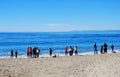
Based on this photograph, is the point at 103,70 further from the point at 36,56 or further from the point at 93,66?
the point at 36,56

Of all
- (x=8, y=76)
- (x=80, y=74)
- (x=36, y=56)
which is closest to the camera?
(x=8, y=76)

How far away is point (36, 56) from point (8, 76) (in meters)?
17.7

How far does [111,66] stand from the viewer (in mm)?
25984

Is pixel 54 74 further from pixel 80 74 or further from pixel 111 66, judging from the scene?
pixel 111 66

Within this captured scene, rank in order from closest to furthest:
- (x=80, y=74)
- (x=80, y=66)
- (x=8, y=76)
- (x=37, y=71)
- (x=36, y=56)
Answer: (x=8, y=76) < (x=80, y=74) < (x=37, y=71) < (x=80, y=66) < (x=36, y=56)

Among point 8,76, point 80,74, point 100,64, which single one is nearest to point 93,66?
point 100,64

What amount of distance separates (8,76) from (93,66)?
815 centimetres

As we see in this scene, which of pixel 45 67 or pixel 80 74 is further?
pixel 45 67

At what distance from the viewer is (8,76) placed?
21.7m

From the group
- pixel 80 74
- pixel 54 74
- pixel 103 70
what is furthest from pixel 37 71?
pixel 103 70

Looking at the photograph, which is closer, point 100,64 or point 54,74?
point 54,74

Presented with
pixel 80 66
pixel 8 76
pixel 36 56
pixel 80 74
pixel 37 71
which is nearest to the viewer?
pixel 8 76

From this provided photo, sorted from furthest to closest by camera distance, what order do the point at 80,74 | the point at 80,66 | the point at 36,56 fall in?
the point at 36,56, the point at 80,66, the point at 80,74

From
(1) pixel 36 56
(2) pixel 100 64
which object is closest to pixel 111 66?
(2) pixel 100 64
